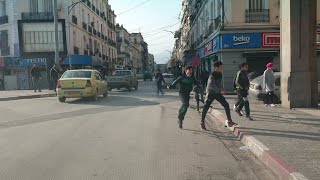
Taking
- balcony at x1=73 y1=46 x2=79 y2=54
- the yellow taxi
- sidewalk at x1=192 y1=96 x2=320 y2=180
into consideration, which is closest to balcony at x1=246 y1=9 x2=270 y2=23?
the yellow taxi

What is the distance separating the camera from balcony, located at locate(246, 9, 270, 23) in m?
27.7

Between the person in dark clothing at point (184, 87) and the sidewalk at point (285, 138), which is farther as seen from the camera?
the person in dark clothing at point (184, 87)

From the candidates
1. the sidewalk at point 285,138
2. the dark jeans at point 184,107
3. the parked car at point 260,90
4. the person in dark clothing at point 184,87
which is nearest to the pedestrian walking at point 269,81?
the sidewalk at point 285,138

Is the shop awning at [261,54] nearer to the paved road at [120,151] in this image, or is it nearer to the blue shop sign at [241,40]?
the blue shop sign at [241,40]

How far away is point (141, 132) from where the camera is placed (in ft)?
34.3

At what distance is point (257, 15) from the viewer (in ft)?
91.2

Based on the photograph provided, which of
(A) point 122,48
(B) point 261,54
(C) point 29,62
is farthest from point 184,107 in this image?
(A) point 122,48

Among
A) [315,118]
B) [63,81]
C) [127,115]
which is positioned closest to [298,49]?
[315,118]

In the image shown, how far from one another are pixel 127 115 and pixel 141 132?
3.82 m

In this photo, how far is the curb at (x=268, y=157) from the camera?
588 centimetres

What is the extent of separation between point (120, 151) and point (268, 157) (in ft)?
8.90

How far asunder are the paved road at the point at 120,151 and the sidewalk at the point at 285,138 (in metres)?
0.26

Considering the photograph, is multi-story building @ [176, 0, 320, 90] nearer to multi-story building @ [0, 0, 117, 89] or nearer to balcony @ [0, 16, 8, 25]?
multi-story building @ [0, 0, 117, 89]

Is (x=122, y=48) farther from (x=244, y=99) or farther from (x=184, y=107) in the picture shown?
(x=184, y=107)
